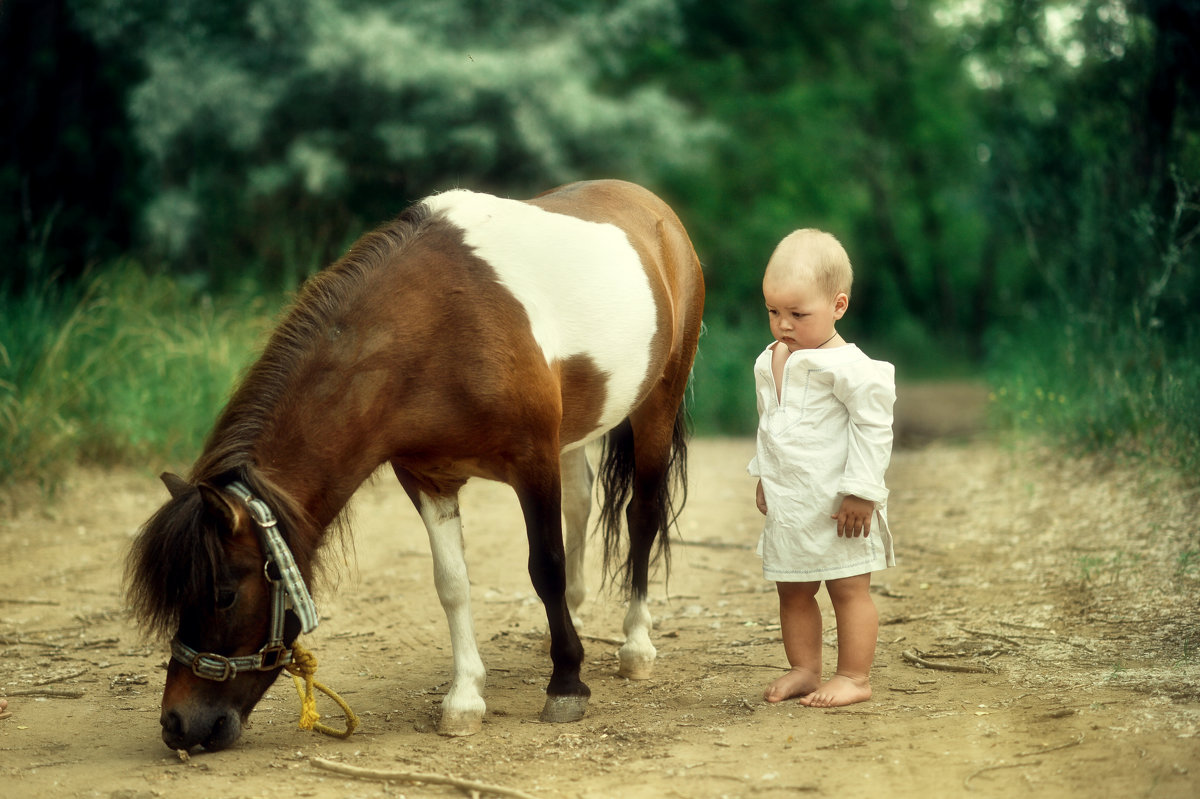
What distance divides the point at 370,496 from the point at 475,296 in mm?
4037

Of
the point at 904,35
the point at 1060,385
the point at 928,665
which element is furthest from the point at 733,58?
the point at 928,665

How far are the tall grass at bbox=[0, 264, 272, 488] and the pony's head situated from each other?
319cm

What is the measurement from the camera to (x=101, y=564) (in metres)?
5.05

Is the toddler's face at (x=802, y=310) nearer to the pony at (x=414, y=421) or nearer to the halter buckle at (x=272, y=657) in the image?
the pony at (x=414, y=421)

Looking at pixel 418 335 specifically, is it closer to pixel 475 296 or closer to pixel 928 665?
pixel 475 296

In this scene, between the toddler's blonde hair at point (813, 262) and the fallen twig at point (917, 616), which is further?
the fallen twig at point (917, 616)

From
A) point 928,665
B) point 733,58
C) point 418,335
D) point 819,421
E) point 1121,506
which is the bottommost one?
point 928,665

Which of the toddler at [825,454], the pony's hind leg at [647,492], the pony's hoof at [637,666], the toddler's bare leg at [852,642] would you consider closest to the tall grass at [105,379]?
the pony's hind leg at [647,492]

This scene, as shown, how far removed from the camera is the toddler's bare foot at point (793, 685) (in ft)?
10.2

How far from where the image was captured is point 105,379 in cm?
657

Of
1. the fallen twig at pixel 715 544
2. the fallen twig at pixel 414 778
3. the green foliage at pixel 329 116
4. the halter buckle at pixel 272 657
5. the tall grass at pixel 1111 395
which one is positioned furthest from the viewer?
the green foliage at pixel 329 116

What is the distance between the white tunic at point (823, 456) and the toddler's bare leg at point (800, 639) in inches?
6.1

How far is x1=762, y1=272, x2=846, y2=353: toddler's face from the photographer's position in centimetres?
295

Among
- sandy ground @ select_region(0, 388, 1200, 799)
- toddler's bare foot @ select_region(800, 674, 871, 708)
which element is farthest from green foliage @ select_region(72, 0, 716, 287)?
toddler's bare foot @ select_region(800, 674, 871, 708)
